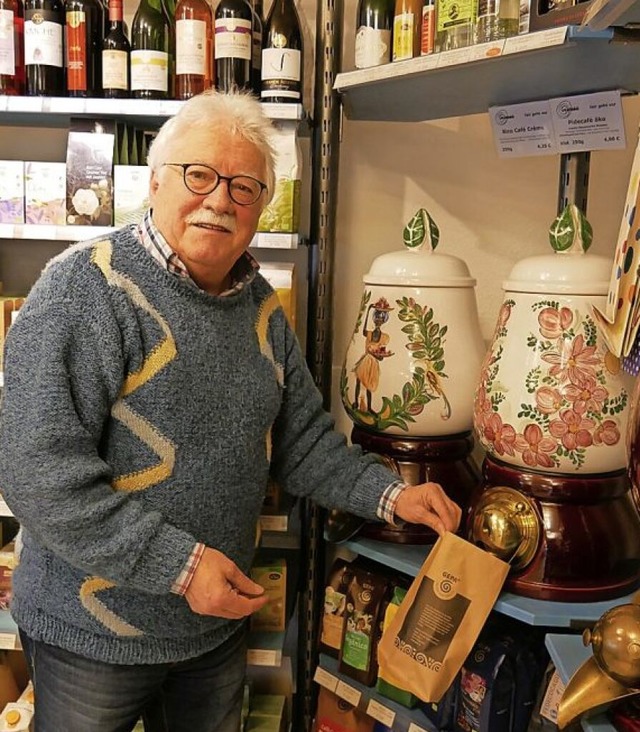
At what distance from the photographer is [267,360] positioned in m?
1.45

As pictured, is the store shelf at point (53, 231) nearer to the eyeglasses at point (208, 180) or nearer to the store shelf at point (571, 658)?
the eyeglasses at point (208, 180)

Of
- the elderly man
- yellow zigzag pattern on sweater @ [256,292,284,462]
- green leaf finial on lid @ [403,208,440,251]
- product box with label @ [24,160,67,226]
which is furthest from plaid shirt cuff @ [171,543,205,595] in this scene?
product box with label @ [24,160,67,226]

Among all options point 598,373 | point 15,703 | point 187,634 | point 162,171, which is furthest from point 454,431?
point 15,703

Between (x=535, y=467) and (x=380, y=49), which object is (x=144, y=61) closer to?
(x=380, y=49)

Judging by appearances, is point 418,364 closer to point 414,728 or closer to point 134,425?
point 134,425

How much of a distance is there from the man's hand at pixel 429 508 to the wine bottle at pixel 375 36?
0.91 meters

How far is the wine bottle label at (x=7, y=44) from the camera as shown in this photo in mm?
1759

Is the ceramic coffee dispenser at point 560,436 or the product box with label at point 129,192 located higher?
the product box with label at point 129,192

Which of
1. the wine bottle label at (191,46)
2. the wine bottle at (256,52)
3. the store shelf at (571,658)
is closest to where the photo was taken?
the store shelf at (571,658)

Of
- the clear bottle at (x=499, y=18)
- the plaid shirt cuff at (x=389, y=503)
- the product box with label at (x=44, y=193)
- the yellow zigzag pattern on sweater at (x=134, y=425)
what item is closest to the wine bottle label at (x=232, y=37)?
the product box with label at (x=44, y=193)

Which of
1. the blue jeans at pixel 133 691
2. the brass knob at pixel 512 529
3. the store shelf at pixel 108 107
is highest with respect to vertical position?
the store shelf at pixel 108 107

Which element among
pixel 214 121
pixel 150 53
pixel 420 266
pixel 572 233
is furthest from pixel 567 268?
pixel 150 53

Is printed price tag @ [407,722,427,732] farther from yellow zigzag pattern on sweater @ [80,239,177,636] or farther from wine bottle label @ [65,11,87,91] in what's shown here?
wine bottle label @ [65,11,87,91]

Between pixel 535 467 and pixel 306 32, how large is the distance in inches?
53.5
